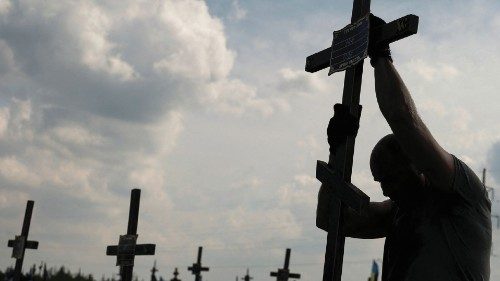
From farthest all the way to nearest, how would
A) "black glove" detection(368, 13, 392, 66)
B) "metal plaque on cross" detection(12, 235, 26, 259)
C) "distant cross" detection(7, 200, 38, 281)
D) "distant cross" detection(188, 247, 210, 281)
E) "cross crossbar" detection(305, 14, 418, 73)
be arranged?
"distant cross" detection(188, 247, 210, 281) < "metal plaque on cross" detection(12, 235, 26, 259) < "distant cross" detection(7, 200, 38, 281) < "black glove" detection(368, 13, 392, 66) < "cross crossbar" detection(305, 14, 418, 73)

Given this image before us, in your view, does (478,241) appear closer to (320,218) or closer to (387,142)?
(387,142)

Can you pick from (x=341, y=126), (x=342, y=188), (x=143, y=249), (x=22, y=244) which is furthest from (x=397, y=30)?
(x=22, y=244)

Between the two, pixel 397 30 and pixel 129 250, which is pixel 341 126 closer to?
pixel 397 30

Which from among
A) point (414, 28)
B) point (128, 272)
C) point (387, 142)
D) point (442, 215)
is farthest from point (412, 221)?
point (128, 272)

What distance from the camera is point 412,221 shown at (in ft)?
12.8

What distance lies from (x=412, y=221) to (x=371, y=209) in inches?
24.4

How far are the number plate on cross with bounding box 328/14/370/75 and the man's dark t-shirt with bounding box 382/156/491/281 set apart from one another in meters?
1.00

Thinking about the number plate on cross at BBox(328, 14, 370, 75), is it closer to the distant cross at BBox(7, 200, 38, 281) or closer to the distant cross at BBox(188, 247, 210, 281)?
the distant cross at BBox(7, 200, 38, 281)

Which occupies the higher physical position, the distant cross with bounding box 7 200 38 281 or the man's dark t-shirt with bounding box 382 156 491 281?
the distant cross with bounding box 7 200 38 281

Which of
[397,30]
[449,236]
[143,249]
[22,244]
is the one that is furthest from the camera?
[22,244]

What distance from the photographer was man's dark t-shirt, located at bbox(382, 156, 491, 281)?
3.66 metres

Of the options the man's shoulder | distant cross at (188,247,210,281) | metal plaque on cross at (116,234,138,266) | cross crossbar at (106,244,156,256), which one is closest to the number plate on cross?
the man's shoulder

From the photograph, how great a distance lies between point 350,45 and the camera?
180 inches

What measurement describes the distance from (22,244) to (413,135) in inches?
776
